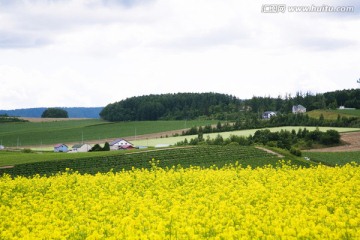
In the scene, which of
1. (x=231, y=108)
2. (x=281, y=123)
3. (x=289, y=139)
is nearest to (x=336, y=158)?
(x=289, y=139)

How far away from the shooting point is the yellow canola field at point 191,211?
13.9 m

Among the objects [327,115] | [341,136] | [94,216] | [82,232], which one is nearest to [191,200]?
[94,216]

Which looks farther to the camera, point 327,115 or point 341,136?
point 327,115

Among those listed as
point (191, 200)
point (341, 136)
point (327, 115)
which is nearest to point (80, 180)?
point (191, 200)

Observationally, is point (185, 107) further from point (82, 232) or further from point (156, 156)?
point (82, 232)

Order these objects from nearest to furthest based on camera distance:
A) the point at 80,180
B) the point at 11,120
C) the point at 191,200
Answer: the point at 191,200 < the point at 80,180 < the point at 11,120

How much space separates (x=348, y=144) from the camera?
86.1m

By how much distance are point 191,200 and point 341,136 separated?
3179 inches

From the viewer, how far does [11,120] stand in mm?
192375

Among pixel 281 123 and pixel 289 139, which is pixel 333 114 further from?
pixel 289 139

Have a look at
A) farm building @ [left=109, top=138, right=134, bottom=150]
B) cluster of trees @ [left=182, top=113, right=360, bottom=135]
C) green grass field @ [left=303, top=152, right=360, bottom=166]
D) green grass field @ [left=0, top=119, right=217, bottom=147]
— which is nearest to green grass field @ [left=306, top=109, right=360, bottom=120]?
cluster of trees @ [left=182, top=113, right=360, bottom=135]

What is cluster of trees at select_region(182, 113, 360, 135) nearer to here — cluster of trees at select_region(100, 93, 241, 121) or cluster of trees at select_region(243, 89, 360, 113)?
cluster of trees at select_region(243, 89, 360, 113)

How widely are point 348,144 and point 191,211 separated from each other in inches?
2937

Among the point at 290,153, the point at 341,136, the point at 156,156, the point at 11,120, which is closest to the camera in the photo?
the point at 156,156
